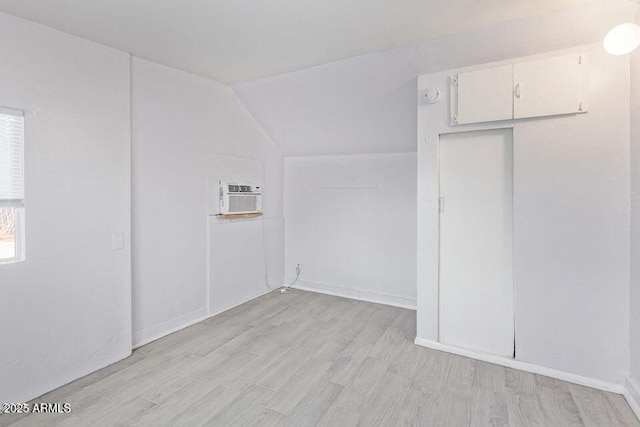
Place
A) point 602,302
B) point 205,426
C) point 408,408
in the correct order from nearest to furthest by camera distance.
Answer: point 205,426
point 408,408
point 602,302

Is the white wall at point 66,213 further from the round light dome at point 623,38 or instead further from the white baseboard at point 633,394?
the white baseboard at point 633,394

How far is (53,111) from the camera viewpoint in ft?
7.48

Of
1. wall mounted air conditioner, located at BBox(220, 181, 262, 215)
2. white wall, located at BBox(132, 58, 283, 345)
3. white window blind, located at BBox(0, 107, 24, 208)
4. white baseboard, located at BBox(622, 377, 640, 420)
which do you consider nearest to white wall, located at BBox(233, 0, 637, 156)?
white wall, located at BBox(132, 58, 283, 345)

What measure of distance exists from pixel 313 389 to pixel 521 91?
2.48 meters

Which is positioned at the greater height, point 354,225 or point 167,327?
point 354,225

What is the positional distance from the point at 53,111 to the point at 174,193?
1103 millimetres

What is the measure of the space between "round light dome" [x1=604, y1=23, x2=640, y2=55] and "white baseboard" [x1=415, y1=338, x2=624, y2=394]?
2.03 m

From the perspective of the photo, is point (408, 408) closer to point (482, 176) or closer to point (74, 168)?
point (482, 176)

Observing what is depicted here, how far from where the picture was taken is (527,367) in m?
2.47

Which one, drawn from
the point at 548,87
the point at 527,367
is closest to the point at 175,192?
the point at 548,87

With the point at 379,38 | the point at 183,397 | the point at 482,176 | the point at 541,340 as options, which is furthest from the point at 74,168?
the point at 541,340

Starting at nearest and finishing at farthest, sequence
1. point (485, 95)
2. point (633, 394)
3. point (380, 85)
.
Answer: point (633, 394), point (485, 95), point (380, 85)

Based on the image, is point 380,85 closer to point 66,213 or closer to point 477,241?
point 477,241

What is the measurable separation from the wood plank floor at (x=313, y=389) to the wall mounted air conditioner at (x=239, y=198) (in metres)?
1.26
